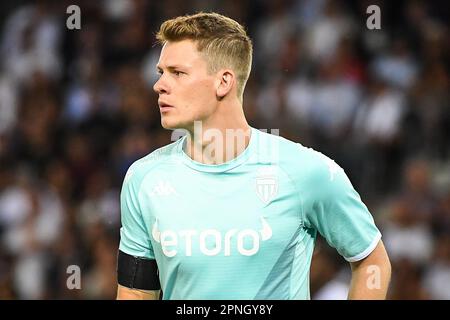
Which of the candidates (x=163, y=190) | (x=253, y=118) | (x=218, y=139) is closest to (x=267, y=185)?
(x=218, y=139)

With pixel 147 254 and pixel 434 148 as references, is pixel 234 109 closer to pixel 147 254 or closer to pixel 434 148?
pixel 147 254

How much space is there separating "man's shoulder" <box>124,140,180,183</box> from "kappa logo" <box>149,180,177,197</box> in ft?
0.27

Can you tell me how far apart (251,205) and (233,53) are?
1.98ft

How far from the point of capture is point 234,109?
11.7 feet

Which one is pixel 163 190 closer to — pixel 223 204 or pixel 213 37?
pixel 223 204

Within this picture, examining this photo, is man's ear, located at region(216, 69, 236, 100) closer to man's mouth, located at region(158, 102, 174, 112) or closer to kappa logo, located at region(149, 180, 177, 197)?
man's mouth, located at region(158, 102, 174, 112)

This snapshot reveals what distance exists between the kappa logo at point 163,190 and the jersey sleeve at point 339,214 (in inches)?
20.4

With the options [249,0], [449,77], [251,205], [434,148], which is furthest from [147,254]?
[249,0]

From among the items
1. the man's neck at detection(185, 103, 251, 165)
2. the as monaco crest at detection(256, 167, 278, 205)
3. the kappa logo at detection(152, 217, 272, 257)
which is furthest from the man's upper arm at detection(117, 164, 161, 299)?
the as monaco crest at detection(256, 167, 278, 205)

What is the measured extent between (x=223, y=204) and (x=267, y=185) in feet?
0.60

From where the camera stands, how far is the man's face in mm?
3441

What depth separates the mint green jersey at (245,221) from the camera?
338cm

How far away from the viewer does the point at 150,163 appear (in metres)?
3.60

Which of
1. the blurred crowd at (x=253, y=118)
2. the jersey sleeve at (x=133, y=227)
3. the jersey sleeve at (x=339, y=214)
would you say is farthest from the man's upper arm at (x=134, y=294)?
the blurred crowd at (x=253, y=118)
